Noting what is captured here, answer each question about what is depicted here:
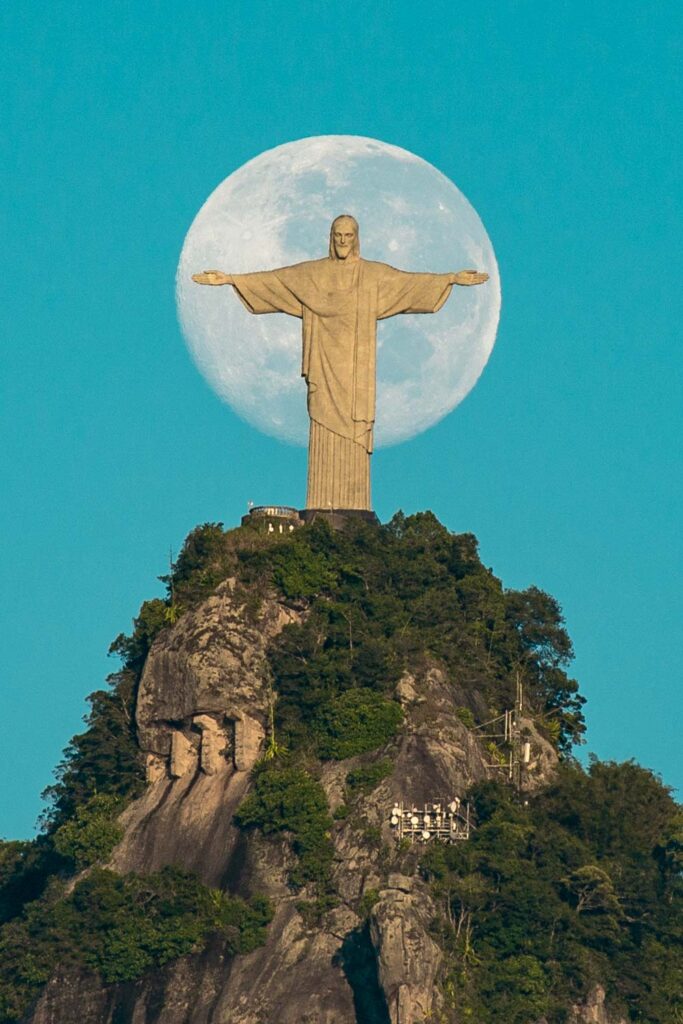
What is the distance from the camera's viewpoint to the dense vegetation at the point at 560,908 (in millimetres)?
85250

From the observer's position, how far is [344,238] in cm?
9488

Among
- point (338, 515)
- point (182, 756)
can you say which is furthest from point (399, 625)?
point (182, 756)

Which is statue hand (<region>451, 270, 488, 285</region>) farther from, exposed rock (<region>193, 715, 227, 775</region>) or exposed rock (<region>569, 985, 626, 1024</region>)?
exposed rock (<region>569, 985, 626, 1024</region>)

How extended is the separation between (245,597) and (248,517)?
2850 millimetres

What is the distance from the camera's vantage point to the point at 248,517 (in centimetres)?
9462

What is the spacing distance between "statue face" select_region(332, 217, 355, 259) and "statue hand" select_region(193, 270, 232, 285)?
108 inches

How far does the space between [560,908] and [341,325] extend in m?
16.7

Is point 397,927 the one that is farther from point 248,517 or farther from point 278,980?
point 248,517

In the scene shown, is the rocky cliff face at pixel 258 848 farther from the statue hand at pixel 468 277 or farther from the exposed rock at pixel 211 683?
the statue hand at pixel 468 277

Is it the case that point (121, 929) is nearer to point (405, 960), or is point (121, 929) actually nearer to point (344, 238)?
point (405, 960)

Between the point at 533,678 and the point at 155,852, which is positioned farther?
the point at 533,678

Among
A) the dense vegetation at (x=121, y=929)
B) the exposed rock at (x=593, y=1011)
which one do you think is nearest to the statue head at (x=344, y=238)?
the dense vegetation at (x=121, y=929)

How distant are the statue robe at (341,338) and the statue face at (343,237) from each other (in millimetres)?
268

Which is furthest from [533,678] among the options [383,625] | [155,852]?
[155,852]
